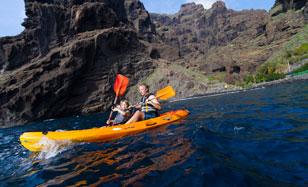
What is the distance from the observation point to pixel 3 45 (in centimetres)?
9819

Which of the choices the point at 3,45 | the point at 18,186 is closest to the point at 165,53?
the point at 3,45

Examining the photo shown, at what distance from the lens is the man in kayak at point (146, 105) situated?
15.8 m

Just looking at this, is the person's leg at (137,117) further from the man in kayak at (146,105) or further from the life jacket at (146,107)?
the life jacket at (146,107)

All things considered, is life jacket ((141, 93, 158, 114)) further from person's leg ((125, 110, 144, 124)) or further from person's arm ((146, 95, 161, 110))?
person's leg ((125, 110, 144, 124))

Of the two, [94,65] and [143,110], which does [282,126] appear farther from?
[94,65]

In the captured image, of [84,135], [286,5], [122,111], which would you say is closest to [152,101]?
[122,111]

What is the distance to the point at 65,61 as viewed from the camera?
86.8 meters

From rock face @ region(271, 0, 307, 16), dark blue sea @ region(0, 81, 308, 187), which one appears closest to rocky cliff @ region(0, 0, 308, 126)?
rock face @ region(271, 0, 307, 16)

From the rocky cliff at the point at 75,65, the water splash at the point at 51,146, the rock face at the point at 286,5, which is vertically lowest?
the water splash at the point at 51,146

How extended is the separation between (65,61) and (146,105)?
75314mm

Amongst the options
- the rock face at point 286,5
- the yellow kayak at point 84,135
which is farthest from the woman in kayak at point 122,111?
the rock face at point 286,5

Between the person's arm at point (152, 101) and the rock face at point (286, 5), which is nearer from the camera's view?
the person's arm at point (152, 101)

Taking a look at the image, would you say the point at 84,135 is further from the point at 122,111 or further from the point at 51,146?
the point at 122,111

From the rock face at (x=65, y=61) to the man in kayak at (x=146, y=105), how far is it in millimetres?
69577
